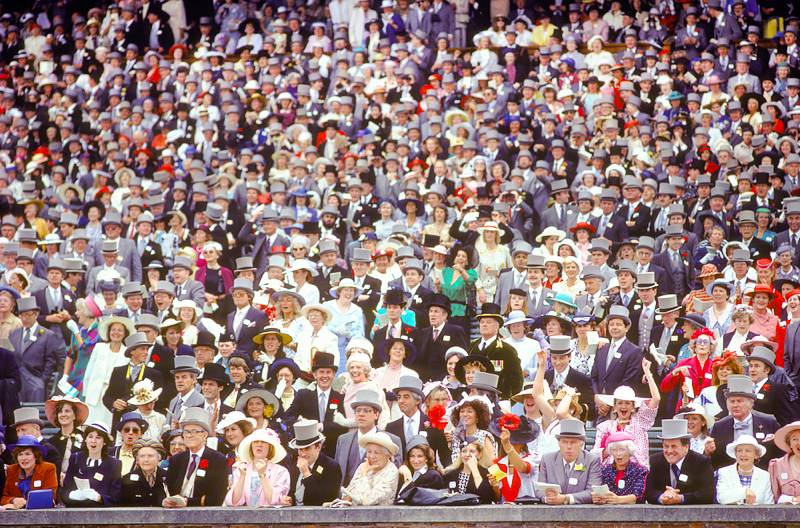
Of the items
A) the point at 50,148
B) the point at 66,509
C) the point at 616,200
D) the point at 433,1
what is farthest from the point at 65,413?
Result: the point at 433,1

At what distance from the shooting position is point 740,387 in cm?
→ 843

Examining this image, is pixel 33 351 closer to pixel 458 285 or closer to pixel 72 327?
pixel 72 327

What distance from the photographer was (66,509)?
7984 mm

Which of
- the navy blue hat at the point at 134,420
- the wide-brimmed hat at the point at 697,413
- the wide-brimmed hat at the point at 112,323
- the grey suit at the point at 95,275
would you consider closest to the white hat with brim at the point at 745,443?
the wide-brimmed hat at the point at 697,413

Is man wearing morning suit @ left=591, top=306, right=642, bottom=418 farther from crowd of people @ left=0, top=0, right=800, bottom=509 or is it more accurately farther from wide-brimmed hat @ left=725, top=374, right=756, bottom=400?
wide-brimmed hat @ left=725, top=374, right=756, bottom=400

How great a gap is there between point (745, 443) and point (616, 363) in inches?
91.8

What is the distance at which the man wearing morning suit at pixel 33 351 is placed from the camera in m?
11.3

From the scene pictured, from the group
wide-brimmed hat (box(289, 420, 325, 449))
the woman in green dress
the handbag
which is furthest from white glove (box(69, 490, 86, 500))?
the woman in green dress

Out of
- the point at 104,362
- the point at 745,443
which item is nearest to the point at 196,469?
the point at 104,362

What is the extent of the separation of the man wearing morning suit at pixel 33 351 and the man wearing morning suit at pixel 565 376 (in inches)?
232

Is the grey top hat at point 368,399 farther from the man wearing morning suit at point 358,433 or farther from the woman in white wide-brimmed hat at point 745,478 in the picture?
the woman in white wide-brimmed hat at point 745,478

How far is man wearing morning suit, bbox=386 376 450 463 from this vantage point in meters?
8.67

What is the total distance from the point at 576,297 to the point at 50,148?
11.8 meters

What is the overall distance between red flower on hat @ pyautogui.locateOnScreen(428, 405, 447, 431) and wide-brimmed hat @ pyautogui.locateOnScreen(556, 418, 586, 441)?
3.40 ft
